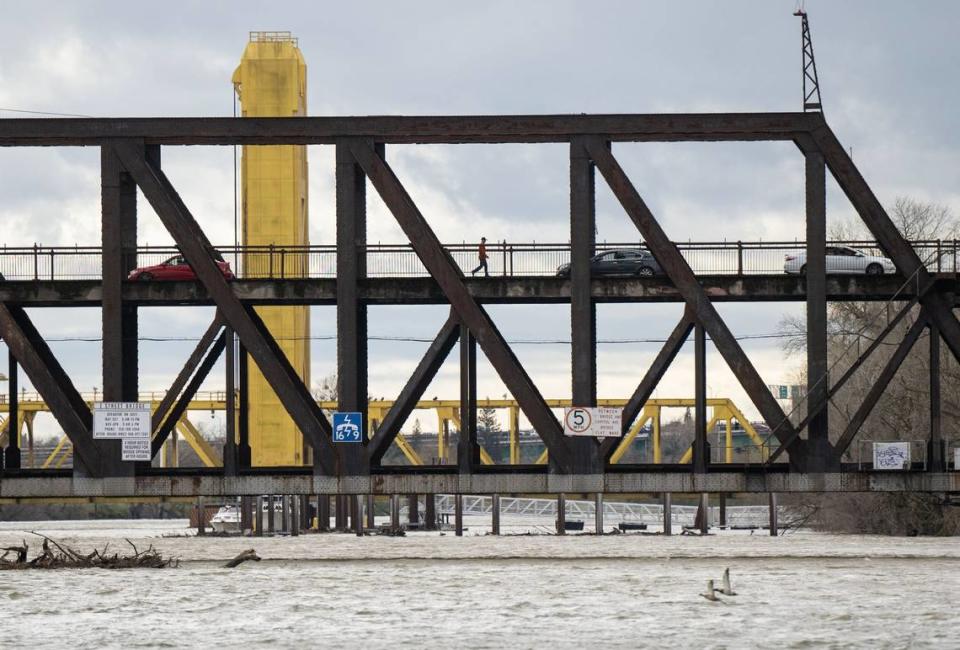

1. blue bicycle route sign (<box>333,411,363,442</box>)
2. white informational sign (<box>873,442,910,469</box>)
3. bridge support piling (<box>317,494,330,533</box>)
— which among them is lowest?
bridge support piling (<box>317,494,330,533</box>)

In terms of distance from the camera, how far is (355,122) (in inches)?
2085

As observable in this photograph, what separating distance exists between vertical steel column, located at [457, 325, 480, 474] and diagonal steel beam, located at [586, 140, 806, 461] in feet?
20.3

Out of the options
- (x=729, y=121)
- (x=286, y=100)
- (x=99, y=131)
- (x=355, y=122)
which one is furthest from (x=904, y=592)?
(x=286, y=100)

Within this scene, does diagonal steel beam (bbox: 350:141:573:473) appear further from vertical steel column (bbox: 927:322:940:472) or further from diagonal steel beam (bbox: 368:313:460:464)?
vertical steel column (bbox: 927:322:940:472)

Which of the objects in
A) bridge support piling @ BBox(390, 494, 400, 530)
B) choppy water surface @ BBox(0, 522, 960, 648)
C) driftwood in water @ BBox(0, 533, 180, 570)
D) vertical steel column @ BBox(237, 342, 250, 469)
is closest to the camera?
choppy water surface @ BBox(0, 522, 960, 648)

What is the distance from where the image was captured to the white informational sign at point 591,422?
2062 inches

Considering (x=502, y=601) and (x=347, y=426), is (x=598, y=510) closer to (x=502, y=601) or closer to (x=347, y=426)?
(x=347, y=426)

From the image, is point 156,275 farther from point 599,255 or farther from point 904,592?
point 904,592

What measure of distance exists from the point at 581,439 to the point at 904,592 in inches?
719

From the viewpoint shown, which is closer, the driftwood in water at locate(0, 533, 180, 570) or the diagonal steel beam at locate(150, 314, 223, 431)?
the driftwood in water at locate(0, 533, 180, 570)

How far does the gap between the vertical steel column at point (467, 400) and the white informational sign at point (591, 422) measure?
10.3 feet

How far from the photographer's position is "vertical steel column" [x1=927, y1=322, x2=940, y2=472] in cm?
5219

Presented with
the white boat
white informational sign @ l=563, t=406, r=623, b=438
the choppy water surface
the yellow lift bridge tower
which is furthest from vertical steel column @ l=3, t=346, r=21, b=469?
the yellow lift bridge tower

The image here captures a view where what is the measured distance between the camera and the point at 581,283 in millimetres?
52750
